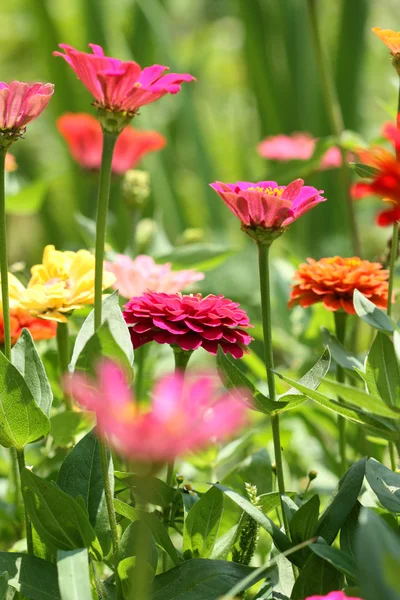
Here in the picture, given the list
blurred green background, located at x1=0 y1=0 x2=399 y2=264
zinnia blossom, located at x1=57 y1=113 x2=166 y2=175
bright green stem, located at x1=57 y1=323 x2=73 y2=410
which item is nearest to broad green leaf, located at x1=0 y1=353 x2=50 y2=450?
bright green stem, located at x1=57 y1=323 x2=73 y2=410

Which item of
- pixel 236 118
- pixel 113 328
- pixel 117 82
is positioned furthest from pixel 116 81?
pixel 236 118

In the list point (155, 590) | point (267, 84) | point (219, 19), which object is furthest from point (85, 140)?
point (219, 19)

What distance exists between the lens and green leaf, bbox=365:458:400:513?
1.37 ft

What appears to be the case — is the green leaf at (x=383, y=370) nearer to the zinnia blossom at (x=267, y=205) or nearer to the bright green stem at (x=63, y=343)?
the zinnia blossom at (x=267, y=205)

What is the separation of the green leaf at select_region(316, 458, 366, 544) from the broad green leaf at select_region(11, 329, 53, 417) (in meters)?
0.16

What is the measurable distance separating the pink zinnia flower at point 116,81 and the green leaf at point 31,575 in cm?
23

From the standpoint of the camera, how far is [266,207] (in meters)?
0.42

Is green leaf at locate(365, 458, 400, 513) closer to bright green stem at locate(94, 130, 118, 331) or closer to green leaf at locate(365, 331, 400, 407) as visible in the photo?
green leaf at locate(365, 331, 400, 407)

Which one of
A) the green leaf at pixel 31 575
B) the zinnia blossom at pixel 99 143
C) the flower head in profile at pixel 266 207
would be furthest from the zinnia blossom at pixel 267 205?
the zinnia blossom at pixel 99 143

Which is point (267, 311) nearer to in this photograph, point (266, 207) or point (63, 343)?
point (266, 207)

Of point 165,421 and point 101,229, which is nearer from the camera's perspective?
point 165,421

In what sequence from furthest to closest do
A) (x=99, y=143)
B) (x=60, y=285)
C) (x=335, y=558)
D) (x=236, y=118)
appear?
(x=236, y=118) → (x=99, y=143) → (x=60, y=285) → (x=335, y=558)

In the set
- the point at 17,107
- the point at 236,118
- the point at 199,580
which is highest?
the point at 236,118

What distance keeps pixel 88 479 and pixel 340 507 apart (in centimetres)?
14
